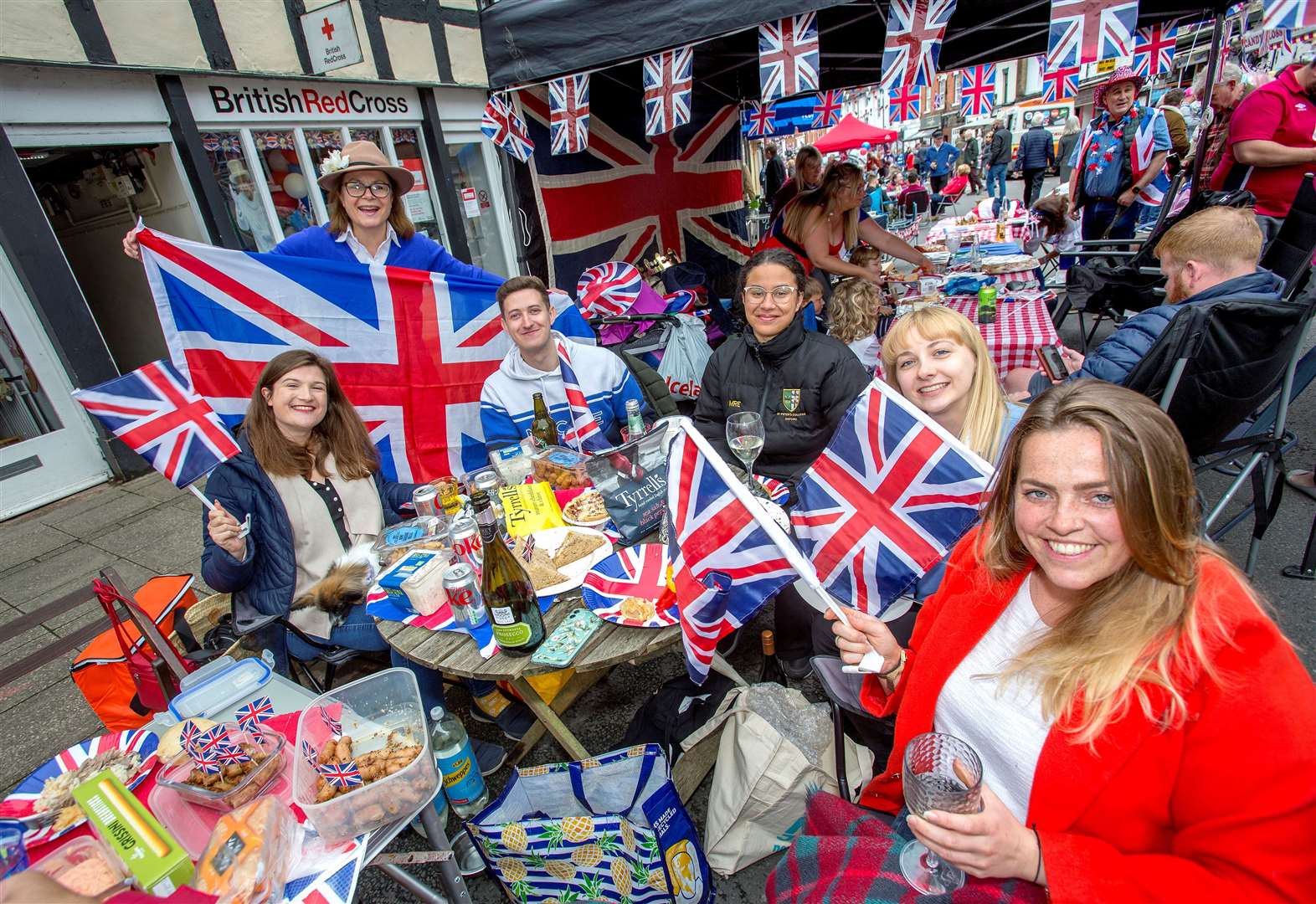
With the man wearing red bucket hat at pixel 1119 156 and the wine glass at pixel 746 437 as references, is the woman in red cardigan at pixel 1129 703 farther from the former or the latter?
the man wearing red bucket hat at pixel 1119 156

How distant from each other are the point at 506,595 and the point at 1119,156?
8.33 metres

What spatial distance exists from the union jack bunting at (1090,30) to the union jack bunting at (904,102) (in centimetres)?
116

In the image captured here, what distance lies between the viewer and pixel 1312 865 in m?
0.99

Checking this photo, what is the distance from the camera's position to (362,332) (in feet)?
12.7

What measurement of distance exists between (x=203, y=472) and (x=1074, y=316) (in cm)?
882

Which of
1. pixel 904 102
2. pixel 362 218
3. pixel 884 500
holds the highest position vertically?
pixel 904 102

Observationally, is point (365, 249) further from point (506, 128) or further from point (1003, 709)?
point (1003, 709)

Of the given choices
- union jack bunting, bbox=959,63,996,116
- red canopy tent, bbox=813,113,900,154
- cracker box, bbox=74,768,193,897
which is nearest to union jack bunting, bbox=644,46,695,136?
union jack bunting, bbox=959,63,996,116

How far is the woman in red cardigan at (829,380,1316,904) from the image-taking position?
102 cm

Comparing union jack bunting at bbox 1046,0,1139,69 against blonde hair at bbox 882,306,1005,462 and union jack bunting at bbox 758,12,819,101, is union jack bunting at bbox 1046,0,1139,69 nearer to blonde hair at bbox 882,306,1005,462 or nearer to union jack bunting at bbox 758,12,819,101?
union jack bunting at bbox 758,12,819,101

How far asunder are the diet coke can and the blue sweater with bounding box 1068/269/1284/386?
2775 mm

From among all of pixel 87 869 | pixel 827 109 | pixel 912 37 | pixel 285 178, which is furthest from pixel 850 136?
pixel 87 869

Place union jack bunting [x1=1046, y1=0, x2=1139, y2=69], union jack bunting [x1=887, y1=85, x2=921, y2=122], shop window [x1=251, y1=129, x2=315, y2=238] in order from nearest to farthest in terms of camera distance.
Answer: union jack bunting [x1=1046, y1=0, x2=1139, y2=69], union jack bunting [x1=887, y1=85, x2=921, y2=122], shop window [x1=251, y1=129, x2=315, y2=238]

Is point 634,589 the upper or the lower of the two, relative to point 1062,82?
lower
